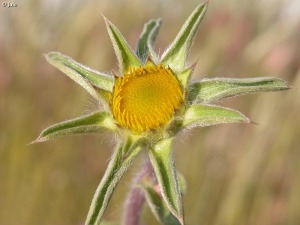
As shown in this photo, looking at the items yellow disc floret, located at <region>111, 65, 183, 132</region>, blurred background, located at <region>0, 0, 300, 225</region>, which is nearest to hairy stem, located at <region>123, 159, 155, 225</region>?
yellow disc floret, located at <region>111, 65, 183, 132</region>

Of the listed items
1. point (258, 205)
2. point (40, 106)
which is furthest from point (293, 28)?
point (40, 106)

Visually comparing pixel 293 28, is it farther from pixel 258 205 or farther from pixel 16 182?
pixel 16 182

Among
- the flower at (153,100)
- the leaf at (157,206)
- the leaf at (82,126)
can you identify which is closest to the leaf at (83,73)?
the flower at (153,100)

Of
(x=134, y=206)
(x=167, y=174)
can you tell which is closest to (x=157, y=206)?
(x=134, y=206)

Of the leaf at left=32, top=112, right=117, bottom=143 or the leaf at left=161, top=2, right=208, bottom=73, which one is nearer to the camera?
the leaf at left=32, top=112, right=117, bottom=143

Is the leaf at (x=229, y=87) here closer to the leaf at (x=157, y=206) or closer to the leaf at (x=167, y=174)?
the leaf at (x=167, y=174)

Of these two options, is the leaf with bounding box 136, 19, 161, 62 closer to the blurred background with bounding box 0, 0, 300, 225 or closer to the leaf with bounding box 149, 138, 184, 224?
the leaf with bounding box 149, 138, 184, 224
